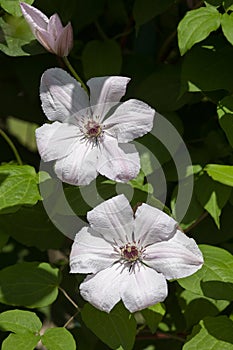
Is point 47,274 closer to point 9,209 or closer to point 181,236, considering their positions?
point 9,209

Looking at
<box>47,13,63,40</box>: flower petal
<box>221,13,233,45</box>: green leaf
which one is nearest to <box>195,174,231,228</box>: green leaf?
<box>221,13,233,45</box>: green leaf

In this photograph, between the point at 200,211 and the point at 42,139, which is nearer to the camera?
the point at 42,139

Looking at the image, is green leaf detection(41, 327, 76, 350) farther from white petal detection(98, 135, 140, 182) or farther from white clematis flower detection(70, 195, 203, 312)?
white petal detection(98, 135, 140, 182)

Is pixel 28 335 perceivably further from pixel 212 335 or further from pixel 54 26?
pixel 54 26

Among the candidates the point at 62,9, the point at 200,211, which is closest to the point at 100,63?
the point at 62,9

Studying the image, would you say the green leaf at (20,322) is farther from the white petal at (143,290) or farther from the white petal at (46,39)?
the white petal at (46,39)
